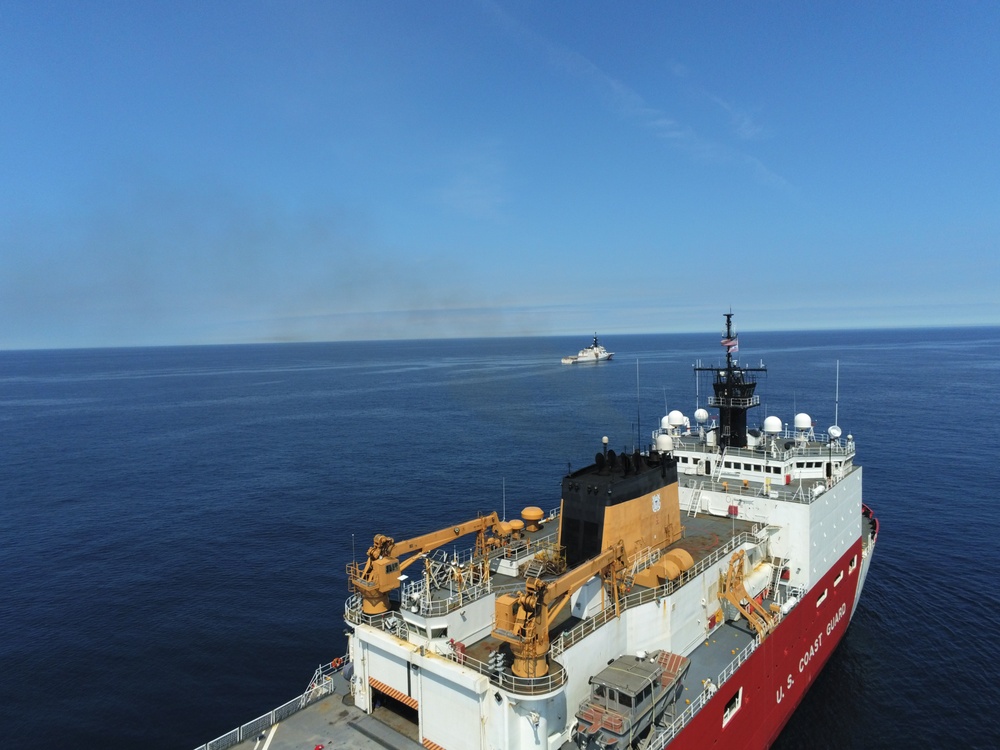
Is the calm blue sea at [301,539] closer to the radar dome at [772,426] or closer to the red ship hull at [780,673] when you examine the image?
the red ship hull at [780,673]

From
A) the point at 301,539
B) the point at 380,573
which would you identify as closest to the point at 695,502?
the point at 380,573

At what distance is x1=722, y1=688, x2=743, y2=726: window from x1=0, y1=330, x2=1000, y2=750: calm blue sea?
717cm

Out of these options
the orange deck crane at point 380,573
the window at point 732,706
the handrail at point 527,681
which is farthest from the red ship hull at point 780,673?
the orange deck crane at point 380,573

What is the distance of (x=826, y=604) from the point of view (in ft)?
103

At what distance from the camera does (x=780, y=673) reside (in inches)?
1037

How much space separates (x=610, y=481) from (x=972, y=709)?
22.6 metres

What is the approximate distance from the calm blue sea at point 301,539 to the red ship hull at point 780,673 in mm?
1661

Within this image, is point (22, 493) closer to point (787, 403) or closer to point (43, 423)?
point (43, 423)

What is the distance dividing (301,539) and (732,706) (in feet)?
123

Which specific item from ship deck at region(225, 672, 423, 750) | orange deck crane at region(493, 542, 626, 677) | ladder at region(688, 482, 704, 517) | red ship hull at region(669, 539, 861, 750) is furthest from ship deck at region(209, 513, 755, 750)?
ladder at region(688, 482, 704, 517)

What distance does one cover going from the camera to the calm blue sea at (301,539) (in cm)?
2909

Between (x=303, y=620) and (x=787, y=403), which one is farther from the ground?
(x=787, y=403)

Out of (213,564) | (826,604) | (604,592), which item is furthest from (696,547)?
(213,564)

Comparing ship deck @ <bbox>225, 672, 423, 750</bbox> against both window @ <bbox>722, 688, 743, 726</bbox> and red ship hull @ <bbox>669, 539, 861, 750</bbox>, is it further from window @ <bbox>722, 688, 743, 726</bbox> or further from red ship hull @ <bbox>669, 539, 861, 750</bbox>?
window @ <bbox>722, 688, 743, 726</bbox>
